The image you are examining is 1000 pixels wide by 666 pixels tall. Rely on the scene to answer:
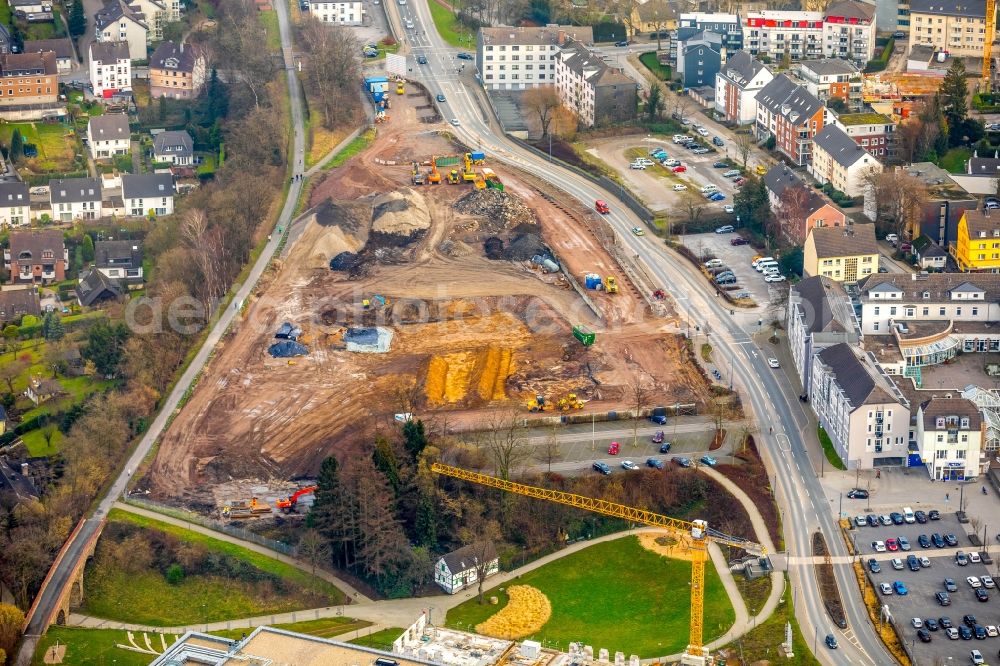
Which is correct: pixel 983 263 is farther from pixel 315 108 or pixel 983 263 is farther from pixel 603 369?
pixel 315 108

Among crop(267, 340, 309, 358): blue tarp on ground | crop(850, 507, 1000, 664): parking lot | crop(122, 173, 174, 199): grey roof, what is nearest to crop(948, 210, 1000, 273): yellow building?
crop(850, 507, 1000, 664): parking lot

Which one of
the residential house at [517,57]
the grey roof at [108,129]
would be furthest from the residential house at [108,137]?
the residential house at [517,57]

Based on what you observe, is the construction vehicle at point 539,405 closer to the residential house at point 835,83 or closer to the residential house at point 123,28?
the residential house at point 835,83

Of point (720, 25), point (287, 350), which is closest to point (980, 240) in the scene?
point (287, 350)

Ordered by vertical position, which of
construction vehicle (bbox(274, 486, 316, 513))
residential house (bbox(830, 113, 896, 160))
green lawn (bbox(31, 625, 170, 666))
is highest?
residential house (bbox(830, 113, 896, 160))

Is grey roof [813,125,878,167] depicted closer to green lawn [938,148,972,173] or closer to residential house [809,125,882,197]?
residential house [809,125,882,197]

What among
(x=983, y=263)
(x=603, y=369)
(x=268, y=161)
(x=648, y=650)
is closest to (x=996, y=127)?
(x=983, y=263)

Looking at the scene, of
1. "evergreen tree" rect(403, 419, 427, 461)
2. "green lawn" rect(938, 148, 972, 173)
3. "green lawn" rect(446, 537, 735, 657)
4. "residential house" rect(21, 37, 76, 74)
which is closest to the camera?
"green lawn" rect(446, 537, 735, 657)
